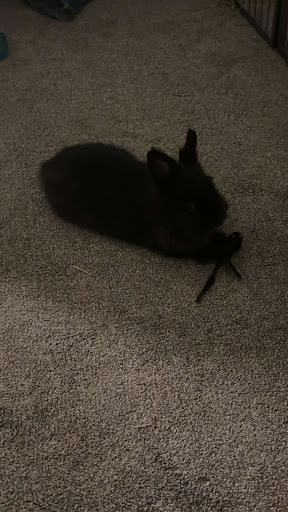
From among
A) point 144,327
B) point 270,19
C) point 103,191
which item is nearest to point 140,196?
point 103,191

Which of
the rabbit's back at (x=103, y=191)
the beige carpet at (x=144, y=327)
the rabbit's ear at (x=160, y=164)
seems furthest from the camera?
the rabbit's back at (x=103, y=191)

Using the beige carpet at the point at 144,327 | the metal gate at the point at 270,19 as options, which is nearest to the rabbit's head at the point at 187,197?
the beige carpet at the point at 144,327

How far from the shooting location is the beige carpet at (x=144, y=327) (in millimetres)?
1189

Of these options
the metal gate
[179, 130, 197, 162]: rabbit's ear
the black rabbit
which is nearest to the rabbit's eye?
the black rabbit

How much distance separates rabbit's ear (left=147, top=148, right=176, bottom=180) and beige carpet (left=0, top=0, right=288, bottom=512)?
10.0 inches

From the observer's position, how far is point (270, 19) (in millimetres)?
2715

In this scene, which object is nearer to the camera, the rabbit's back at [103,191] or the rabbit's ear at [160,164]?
the rabbit's ear at [160,164]

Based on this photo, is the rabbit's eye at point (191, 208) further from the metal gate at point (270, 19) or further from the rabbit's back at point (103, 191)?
the metal gate at point (270, 19)

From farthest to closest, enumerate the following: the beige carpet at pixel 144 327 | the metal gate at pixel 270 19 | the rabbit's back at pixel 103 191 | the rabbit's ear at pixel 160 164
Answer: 1. the metal gate at pixel 270 19
2. the rabbit's back at pixel 103 191
3. the rabbit's ear at pixel 160 164
4. the beige carpet at pixel 144 327

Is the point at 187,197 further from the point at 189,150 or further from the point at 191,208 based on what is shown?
the point at 189,150

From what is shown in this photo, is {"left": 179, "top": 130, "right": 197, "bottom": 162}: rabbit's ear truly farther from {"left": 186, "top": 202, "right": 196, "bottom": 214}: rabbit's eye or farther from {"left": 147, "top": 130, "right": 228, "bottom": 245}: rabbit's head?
{"left": 186, "top": 202, "right": 196, "bottom": 214}: rabbit's eye

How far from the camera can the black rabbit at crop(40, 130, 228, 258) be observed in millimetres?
1476

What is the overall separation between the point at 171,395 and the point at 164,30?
1.96 m

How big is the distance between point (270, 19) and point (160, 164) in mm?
1584
